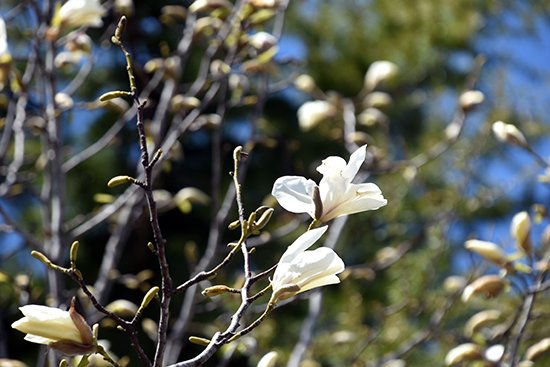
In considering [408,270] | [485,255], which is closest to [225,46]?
[485,255]

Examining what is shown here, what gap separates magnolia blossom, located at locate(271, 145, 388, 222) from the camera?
735 mm

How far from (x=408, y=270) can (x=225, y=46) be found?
3.23ft

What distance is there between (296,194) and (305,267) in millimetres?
81

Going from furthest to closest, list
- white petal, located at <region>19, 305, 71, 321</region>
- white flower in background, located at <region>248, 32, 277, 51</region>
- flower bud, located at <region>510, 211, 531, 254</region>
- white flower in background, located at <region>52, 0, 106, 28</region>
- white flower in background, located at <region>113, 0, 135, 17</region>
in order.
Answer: white flower in background, located at <region>113, 0, 135, 17</region> < white flower in background, located at <region>248, 32, 277, 51</region> < white flower in background, located at <region>52, 0, 106, 28</region> < flower bud, located at <region>510, 211, 531, 254</region> < white petal, located at <region>19, 305, 71, 321</region>

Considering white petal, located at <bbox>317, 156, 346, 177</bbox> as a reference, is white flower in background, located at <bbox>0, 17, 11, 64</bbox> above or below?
below

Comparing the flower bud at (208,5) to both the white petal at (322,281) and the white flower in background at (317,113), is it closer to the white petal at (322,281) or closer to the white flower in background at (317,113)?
the white flower in background at (317,113)

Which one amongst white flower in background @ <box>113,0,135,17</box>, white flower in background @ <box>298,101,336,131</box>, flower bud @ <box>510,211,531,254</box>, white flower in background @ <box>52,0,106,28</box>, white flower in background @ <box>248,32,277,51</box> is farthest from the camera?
white flower in background @ <box>298,101,336,131</box>

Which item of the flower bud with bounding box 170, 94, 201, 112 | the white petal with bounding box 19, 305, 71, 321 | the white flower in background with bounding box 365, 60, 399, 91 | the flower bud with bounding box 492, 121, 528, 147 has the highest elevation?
the white petal with bounding box 19, 305, 71, 321

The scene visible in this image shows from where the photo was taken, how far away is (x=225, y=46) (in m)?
1.61

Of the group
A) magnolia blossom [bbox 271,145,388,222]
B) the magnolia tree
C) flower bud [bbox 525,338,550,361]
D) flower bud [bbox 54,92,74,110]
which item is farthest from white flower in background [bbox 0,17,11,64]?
flower bud [bbox 525,338,550,361]

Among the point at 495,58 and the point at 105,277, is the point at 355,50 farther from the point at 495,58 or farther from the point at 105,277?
the point at 105,277

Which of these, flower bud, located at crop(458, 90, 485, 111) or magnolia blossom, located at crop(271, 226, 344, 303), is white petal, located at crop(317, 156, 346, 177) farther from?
flower bud, located at crop(458, 90, 485, 111)

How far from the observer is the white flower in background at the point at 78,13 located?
1.24m

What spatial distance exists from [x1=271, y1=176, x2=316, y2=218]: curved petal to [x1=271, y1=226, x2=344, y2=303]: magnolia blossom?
6 centimetres
